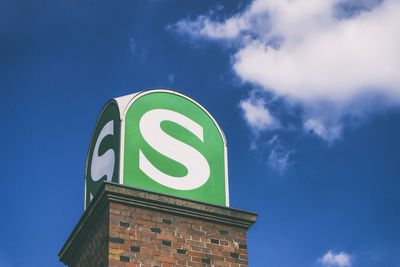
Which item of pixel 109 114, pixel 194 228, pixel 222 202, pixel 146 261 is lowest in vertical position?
pixel 146 261

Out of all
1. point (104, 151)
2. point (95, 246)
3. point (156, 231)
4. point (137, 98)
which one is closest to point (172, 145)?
point (137, 98)

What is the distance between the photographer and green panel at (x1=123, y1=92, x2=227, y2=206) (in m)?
8.51

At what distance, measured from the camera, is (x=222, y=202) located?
898 centimetres

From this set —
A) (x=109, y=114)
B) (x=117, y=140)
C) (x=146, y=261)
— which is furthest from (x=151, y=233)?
(x=109, y=114)

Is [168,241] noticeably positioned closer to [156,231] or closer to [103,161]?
[156,231]

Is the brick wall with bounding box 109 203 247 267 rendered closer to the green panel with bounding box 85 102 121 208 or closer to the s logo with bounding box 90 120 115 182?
the green panel with bounding box 85 102 121 208

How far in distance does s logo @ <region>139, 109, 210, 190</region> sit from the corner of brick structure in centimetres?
44

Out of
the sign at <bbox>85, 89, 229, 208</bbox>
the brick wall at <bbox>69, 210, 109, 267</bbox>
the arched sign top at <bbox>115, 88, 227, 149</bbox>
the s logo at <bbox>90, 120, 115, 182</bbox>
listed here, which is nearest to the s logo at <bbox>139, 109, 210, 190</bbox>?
the sign at <bbox>85, 89, 229, 208</bbox>

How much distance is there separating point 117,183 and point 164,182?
852mm

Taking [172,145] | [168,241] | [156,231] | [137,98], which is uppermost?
[137,98]

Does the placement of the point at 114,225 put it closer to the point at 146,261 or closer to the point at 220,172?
the point at 146,261

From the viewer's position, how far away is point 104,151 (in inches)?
366

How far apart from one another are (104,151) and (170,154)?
118 centimetres

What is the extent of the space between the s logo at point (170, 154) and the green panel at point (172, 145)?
0.11ft
